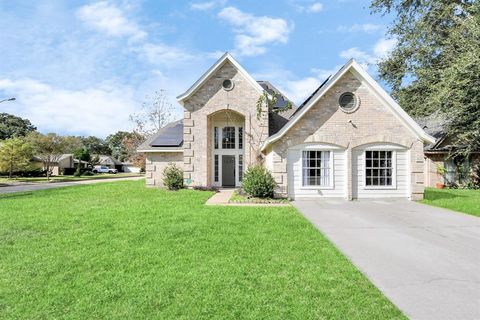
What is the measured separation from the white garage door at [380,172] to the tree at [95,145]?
333 ft

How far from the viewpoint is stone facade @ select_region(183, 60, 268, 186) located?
1920cm

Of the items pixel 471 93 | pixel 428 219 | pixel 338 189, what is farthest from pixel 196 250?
pixel 471 93

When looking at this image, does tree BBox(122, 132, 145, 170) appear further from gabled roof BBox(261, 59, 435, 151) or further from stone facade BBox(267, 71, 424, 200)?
gabled roof BBox(261, 59, 435, 151)

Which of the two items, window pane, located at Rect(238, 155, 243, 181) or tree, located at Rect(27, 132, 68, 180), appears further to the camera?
tree, located at Rect(27, 132, 68, 180)

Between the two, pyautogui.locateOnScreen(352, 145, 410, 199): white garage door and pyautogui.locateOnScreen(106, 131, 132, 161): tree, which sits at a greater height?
pyautogui.locateOnScreen(106, 131, 132, 161): tree

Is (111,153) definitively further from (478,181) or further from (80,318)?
(80,318)

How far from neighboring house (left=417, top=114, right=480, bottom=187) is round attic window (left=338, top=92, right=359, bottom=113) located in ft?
37.2

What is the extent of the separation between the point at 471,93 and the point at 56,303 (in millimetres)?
23696

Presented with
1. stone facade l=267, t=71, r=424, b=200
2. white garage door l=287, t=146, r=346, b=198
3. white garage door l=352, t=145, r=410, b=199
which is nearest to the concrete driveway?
white garage door l=352, t=145, r=410, b=199

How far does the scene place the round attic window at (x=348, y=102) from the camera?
15078 mm

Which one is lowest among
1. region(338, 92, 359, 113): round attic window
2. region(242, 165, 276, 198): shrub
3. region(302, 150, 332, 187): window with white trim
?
region(242, 165, 276, 198): shrub

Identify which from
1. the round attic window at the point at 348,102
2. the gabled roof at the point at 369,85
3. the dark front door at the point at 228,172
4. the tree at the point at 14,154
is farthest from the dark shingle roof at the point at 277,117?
the tree at the point at 14,154

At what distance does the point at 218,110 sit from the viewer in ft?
63.2

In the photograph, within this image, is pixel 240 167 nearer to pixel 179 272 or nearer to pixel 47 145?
pixel 179 272
